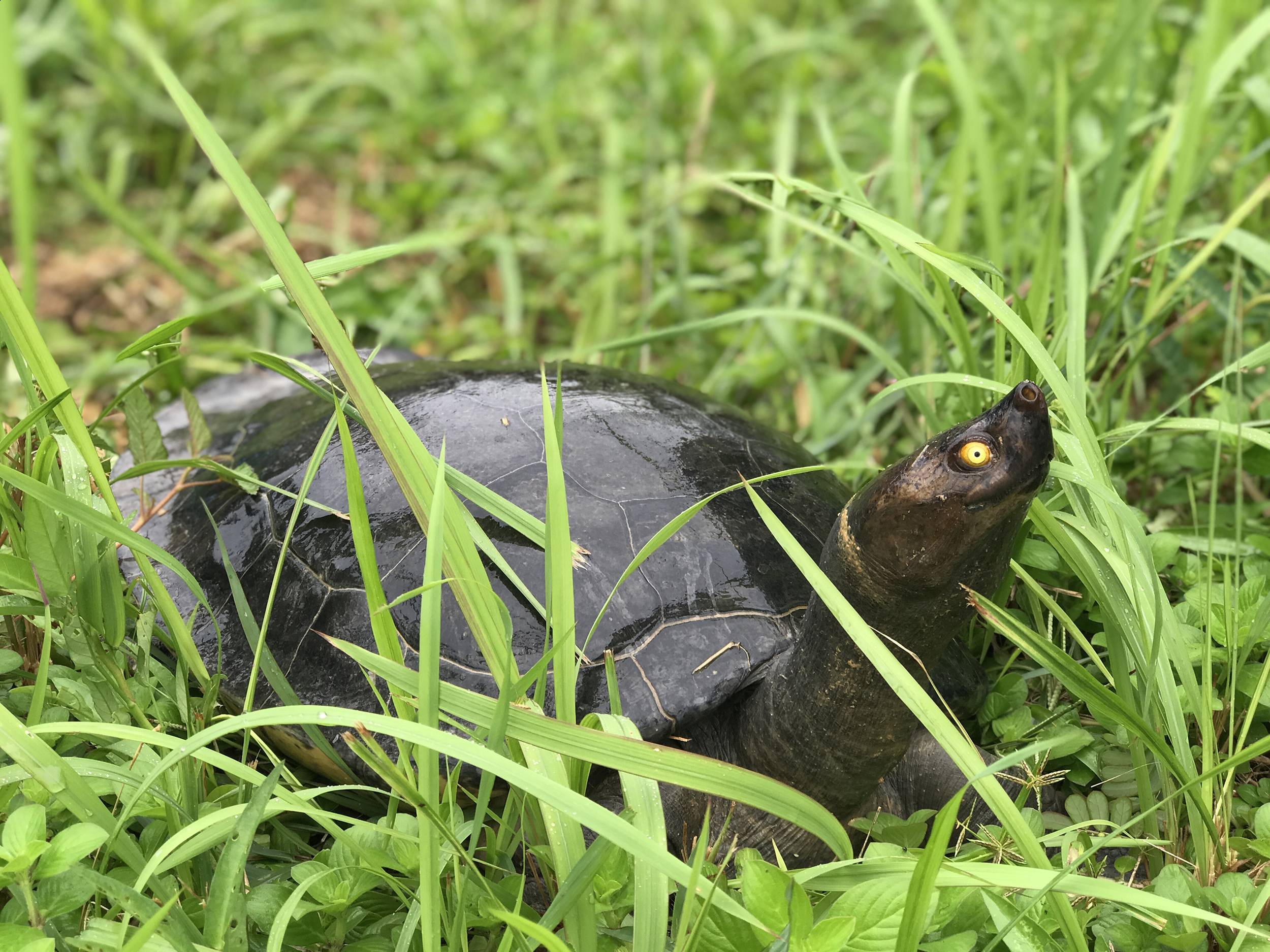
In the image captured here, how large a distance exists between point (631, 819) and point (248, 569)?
100cm

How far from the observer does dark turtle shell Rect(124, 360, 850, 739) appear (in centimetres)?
159

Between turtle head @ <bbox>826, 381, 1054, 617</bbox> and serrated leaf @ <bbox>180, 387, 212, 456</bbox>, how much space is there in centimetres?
130

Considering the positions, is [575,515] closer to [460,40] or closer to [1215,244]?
[1215,244]

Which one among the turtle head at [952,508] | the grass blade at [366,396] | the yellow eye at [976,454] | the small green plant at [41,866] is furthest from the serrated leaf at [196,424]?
the yellow eye at [976,454]

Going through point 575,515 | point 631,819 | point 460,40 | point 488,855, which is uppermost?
point 460,40

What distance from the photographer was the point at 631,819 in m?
1.19

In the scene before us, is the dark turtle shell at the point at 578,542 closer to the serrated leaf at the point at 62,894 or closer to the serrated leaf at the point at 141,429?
→ the serrated leaf at the point at 141,429

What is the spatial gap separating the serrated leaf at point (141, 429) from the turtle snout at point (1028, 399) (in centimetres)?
144

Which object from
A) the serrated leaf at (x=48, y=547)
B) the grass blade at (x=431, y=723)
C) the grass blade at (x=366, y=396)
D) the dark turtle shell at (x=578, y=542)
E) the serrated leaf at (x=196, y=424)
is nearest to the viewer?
the grass blade at (x=431, y=723)

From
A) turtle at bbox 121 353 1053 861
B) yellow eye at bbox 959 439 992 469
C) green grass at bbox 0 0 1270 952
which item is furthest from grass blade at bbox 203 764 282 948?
yellow eye at bbox 959 439 992 469

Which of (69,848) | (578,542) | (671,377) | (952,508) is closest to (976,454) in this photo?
(952,508)

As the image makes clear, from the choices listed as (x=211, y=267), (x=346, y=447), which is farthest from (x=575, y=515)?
(x=211, y=267)

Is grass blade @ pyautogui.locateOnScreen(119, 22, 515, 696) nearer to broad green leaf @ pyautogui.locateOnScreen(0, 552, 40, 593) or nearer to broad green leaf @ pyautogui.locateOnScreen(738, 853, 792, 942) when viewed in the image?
broad green leaf @ pyautogui.locateOnScreen(738, 853, 792, 942)

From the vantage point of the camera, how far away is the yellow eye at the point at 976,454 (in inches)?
47.4
